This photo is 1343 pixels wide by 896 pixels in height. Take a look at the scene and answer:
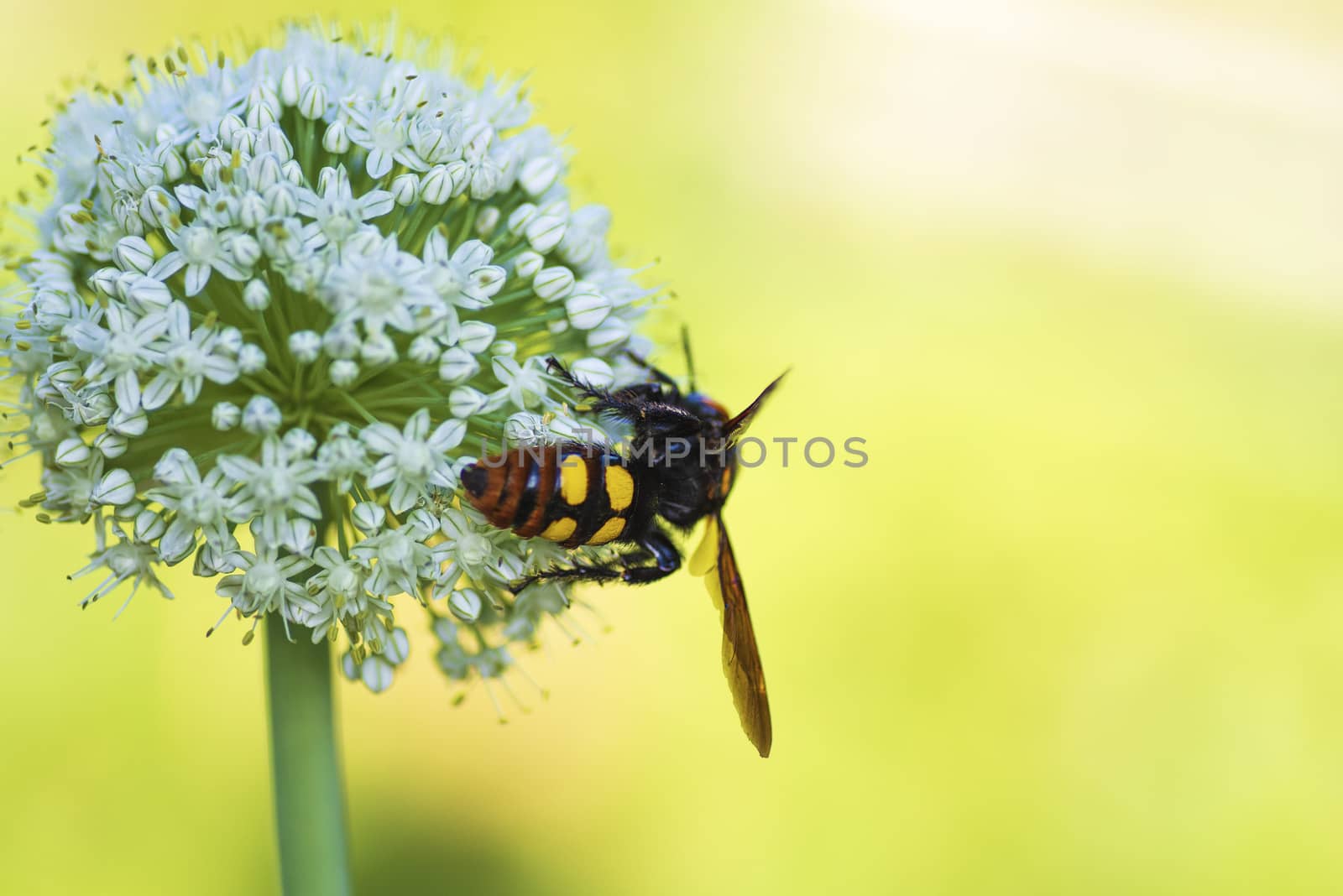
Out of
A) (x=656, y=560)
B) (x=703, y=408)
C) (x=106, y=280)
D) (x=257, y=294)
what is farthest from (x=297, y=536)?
(x=703, y=408)

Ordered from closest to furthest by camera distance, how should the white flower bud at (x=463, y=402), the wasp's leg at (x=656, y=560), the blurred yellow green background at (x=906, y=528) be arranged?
1. the white flower bud at (x=463, y=402)
2. the wasp's leg at (x=656, y=560)
3. the blurred yellow green background at (x=906, y=528)

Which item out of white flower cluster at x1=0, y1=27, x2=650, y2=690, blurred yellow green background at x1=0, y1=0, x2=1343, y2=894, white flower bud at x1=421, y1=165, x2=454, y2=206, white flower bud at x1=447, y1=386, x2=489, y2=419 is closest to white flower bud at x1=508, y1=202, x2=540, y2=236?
white flower cluster at x1=0, y1=27, x2=650, y2=690

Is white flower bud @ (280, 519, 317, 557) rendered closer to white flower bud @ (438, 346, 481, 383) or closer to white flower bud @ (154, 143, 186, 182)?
white flower bud @ (438, 346, 481, 383)

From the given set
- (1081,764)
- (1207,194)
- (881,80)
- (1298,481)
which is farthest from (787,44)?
(1081,764)

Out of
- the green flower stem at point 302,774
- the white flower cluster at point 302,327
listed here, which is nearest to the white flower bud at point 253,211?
the white flower cluster at point 302,327

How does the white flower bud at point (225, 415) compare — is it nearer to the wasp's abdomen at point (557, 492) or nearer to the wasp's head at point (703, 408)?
the wasp's abdomen at point (557, 492)
